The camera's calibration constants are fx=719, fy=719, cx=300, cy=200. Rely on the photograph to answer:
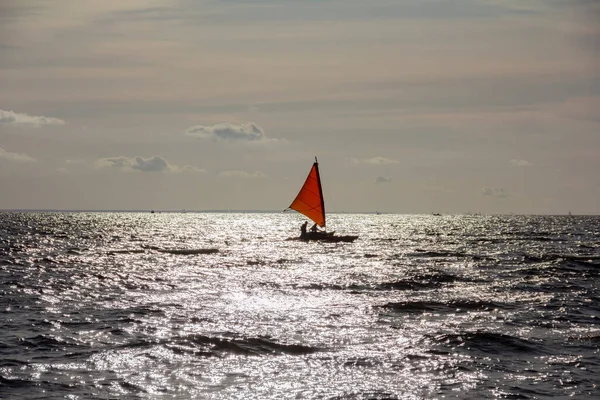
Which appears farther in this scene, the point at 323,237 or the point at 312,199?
the point at 323,237

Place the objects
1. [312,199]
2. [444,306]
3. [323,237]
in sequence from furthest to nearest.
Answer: [323,237], [312,199], [444,306]

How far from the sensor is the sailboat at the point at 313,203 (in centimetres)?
8775

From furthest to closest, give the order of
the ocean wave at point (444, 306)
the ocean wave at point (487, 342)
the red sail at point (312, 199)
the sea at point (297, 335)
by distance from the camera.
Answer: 1. the red sail at point (312, 199)
2. the ocean wave at point (444, 306)
3. the ocean wave at point (487, 342)
4. the sea at point (297, 335)

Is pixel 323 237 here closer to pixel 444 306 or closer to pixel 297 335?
pixel 444 306

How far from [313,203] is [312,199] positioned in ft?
1.73

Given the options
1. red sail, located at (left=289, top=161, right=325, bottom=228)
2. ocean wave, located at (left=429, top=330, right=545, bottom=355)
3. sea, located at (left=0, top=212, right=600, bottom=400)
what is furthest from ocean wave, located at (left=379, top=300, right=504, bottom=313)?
red sail, located at (left=289, top=161, right=325, bottom=228)

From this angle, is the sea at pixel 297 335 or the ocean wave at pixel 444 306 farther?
the ocean wave at pixel 444 306

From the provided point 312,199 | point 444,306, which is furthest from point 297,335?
point 312,199

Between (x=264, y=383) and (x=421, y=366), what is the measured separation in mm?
5221

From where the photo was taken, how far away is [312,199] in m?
89.1

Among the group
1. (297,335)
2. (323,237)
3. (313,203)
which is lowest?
(297,335)

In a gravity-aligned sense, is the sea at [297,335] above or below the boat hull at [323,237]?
below

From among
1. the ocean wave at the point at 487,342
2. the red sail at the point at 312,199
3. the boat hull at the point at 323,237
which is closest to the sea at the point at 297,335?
the ocean wave at the point at 487,342

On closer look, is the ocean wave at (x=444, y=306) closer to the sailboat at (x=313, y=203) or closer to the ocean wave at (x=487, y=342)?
the ocean wave at (x=487, y=342)
